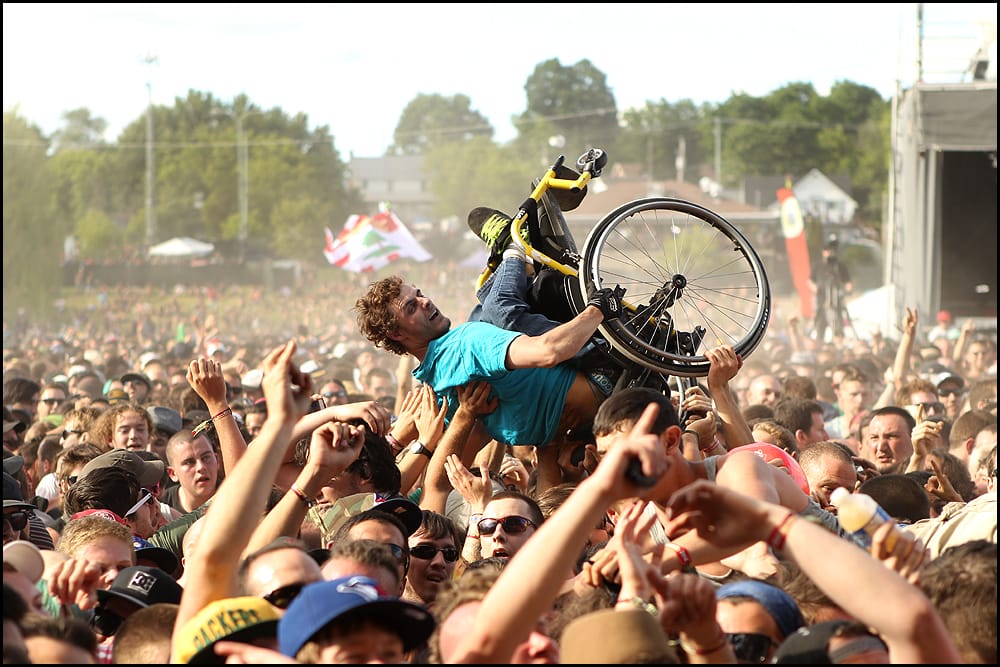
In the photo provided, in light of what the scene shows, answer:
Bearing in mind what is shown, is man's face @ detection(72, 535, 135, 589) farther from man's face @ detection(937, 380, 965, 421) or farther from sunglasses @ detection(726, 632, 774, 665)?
man's face @ detection(937, 380, 965, 421)

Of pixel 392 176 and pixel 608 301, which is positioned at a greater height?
pixel 392 176

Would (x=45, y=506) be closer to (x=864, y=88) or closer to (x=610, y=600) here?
(x=610, y=600)

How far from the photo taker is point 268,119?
239 ft

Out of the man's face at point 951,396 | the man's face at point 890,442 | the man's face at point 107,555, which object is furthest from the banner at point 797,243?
the man's face at point 107,555

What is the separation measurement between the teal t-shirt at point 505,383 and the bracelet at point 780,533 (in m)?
2.33

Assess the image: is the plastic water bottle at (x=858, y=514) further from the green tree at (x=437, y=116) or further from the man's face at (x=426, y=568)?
the green tree at (x=437, y=116)

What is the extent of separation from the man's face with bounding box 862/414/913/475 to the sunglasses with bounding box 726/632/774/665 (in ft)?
14.6

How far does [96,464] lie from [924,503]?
11.9ft

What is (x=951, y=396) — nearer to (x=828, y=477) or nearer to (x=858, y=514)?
(x=828, y=477)

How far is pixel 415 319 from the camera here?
18.4 feet

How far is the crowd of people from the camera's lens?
10.2 feet

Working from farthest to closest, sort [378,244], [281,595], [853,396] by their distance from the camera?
1. [378,244]
2. [853,396]
3. [281,595]

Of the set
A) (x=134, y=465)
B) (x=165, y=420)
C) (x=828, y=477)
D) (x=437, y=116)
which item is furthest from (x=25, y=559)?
(x=437, y=116)

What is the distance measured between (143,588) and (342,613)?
1.16 m
